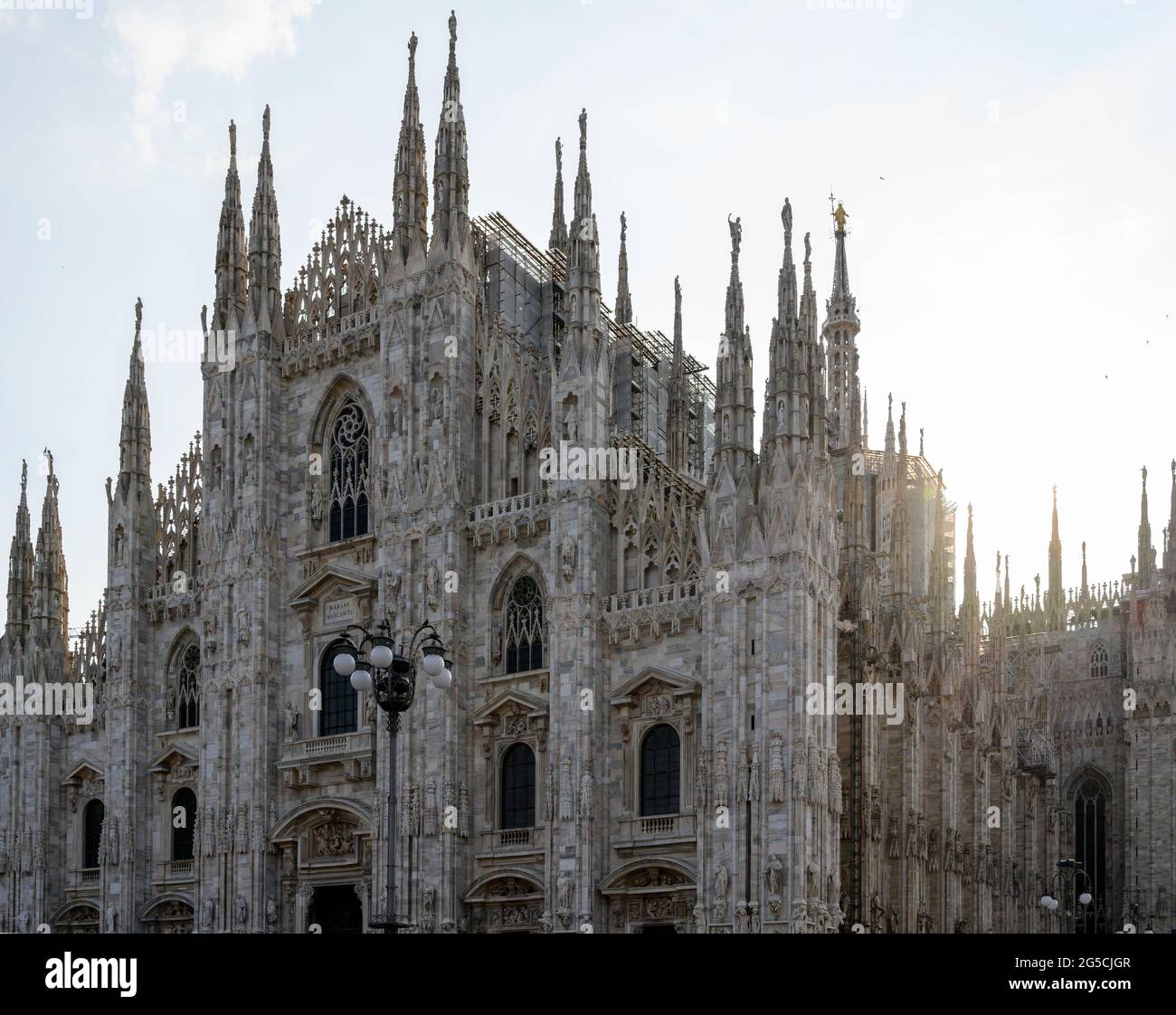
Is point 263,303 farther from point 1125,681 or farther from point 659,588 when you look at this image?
point 1125,681

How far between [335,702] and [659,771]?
1127 cm

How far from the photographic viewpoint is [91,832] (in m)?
50.2

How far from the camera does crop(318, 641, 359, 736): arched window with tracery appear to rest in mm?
44594

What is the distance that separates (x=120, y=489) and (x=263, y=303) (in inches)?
302

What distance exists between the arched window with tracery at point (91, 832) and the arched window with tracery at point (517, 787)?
15.9 m

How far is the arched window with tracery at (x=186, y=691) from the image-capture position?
48188 mm

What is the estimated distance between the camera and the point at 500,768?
41.2 metres

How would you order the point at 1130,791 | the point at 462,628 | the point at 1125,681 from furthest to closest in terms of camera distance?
the point at 1125,681 < the point at 1130,791 < the point at 462,628

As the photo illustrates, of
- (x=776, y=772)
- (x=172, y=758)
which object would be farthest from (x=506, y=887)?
(x=172, y=758)

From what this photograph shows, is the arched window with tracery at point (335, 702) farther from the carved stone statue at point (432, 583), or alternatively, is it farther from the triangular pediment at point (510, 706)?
the triangular pediment at point (510, 706)

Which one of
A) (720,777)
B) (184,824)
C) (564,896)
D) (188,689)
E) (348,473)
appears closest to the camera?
(720,777)

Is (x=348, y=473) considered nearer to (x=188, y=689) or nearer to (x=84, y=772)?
(x=188, y=689)
